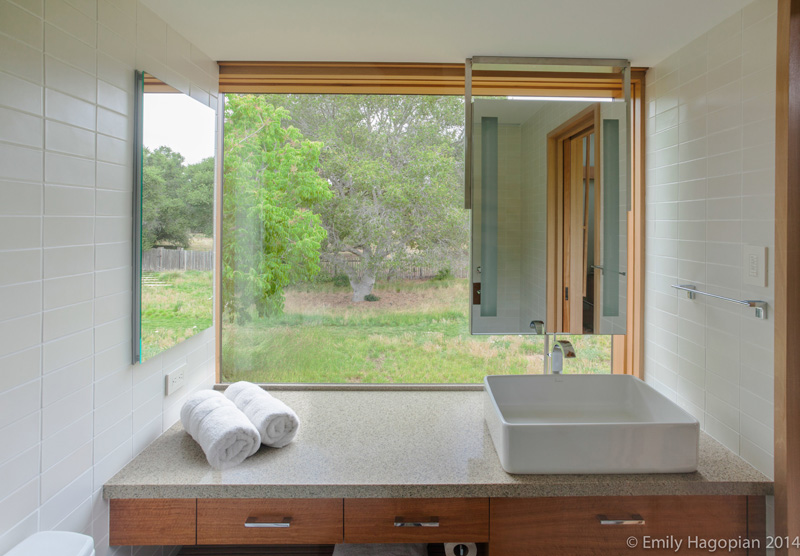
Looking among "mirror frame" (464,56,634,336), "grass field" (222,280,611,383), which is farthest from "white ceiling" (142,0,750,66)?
"grass field" (222,280,611,383)

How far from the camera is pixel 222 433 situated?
62.5 inches

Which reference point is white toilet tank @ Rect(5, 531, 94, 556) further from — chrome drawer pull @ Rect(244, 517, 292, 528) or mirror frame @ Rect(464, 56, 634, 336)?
mirror frame @ Rect(464, 56, 634, 336)

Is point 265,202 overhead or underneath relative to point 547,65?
underneath

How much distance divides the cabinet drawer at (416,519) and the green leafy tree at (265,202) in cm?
112

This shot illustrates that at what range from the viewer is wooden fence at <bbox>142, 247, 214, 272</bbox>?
64.2 inches

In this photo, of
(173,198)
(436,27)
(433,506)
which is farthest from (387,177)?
(433,506)

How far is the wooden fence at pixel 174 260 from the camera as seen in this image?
1.63 metres

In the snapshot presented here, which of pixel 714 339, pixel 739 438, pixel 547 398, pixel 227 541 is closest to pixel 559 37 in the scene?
pixel 714 339

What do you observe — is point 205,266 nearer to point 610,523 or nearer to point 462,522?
point 462,522

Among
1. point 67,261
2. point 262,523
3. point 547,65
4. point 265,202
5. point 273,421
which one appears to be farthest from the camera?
Answer: point 265,202

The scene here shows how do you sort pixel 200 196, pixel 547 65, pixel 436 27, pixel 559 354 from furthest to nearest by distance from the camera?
pixel 547 65
pixel 559 354
pixel 200 196
pixel 436 27

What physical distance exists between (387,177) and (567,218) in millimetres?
774

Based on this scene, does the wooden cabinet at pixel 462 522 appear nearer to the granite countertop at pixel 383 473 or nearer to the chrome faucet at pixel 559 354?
the granite countertop at pixel 383 473

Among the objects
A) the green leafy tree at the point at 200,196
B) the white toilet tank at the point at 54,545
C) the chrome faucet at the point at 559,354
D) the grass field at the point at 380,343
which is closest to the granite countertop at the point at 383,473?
the white toilet tank at the point at 54,545
